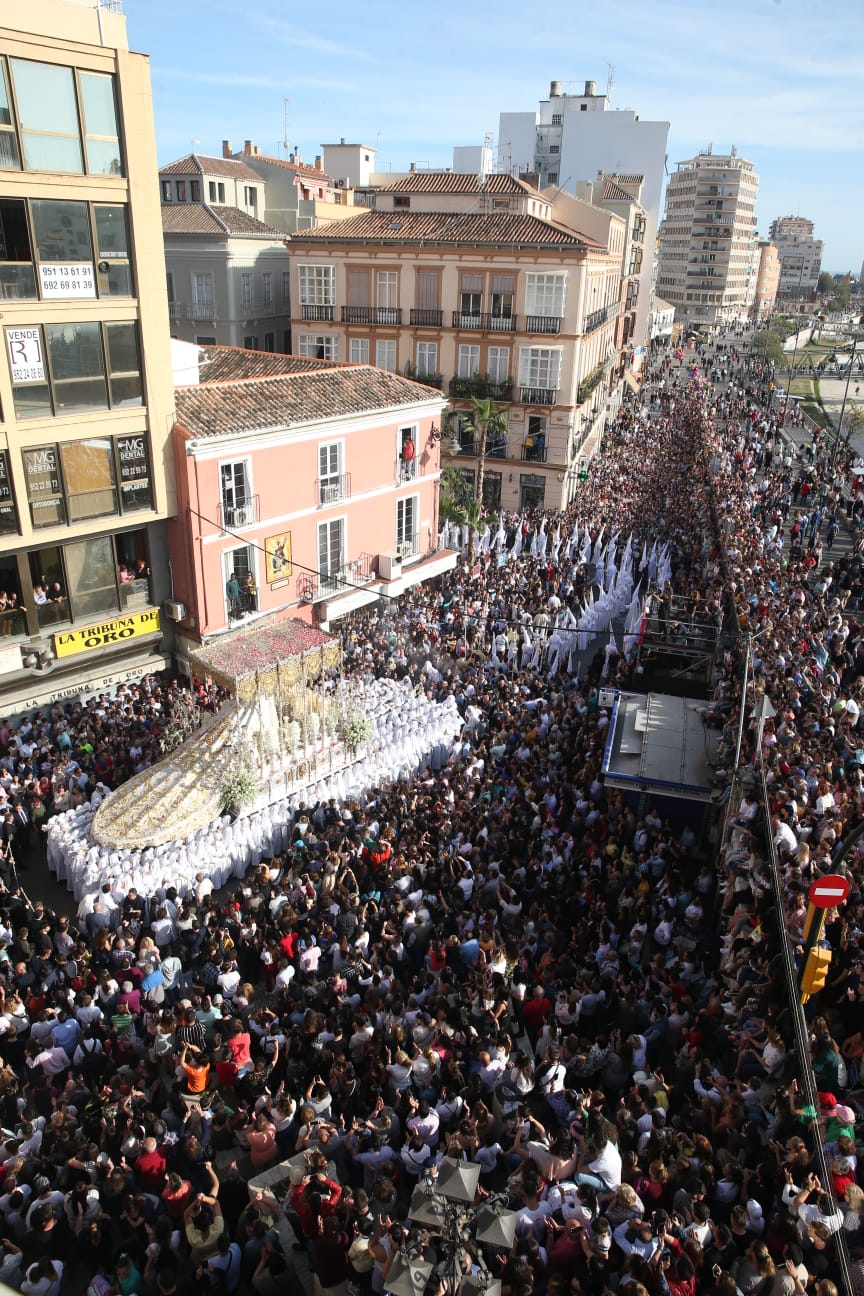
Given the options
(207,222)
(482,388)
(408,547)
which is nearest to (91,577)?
(408,547)

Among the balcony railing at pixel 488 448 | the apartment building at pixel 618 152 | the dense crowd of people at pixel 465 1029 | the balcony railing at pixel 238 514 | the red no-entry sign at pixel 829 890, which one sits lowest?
the dense crowd of people at pixel 465 1029

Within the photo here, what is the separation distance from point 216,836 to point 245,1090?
5285 mm

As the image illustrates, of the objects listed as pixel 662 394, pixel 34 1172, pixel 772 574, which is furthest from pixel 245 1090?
pixel 662 394

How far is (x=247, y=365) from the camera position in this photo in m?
25.1

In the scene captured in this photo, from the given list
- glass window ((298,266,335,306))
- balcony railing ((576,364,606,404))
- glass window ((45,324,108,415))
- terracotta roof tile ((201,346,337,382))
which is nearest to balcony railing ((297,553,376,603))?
terracotta roof tile ((201,346,337,382))

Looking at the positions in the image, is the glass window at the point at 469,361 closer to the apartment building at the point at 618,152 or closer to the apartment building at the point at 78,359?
the apartment building at the point at 78,359

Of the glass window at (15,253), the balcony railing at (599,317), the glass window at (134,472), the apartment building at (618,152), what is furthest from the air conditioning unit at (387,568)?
the apartment building at (618,152)

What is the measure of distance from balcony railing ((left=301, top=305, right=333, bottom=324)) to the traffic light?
32804 mm

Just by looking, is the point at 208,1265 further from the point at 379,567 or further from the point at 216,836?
the point at 379,567

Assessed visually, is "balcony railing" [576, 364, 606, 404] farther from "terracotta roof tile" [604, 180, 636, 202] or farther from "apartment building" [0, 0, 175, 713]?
"apartment building" [0, 0, 175, 713]

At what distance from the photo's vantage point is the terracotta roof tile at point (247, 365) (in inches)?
957

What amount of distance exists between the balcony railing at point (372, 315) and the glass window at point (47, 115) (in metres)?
19.4

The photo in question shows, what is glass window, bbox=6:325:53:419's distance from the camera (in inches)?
623

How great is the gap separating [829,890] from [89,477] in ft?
49.4
